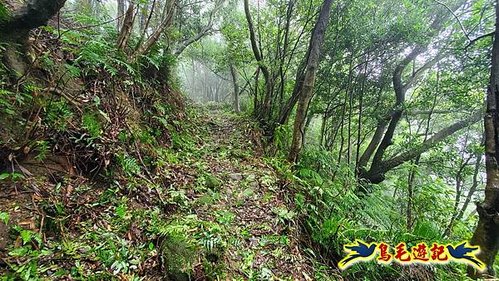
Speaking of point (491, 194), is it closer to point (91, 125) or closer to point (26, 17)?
point (91, 125)

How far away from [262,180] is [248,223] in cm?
131

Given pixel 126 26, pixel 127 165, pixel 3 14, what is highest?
pixel 126 26

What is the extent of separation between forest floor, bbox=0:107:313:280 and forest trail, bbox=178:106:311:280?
0.01 m

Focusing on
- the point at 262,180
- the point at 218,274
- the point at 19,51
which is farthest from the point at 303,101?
the point at 19,51

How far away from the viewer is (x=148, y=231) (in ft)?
9.31

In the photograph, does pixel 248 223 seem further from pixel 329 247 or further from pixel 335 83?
pixel 335 83

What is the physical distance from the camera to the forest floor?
216 centimetres

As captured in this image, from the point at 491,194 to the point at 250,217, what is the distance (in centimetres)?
321

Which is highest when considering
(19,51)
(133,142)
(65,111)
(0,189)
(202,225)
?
(19,51)

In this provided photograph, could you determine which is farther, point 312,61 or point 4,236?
point 312,61

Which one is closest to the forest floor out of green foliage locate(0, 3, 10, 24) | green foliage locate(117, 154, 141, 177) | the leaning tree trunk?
green foliage locate(117, 154, 141, 177)

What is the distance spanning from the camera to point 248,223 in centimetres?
360

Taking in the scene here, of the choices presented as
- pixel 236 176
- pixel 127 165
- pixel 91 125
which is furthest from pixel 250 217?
pixel 91 125

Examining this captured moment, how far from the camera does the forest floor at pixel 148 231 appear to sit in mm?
2160
